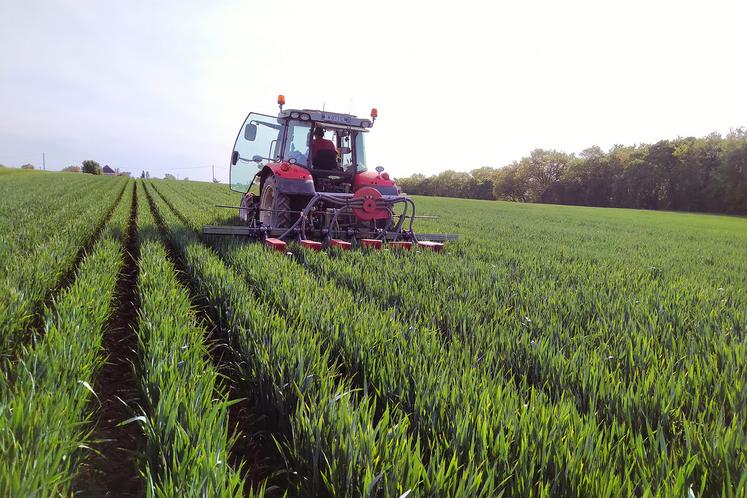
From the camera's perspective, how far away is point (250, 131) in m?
7.48

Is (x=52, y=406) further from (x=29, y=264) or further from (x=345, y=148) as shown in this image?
(x=345, y=148)

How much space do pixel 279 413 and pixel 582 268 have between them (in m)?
5.10

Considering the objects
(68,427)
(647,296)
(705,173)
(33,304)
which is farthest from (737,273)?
(705,173)

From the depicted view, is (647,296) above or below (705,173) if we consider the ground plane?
below

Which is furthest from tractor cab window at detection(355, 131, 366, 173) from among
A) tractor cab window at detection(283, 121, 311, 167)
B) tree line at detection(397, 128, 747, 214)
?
tree line at detection(397, 128, 747, 214)

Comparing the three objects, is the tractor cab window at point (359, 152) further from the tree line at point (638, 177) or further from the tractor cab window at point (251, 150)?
the tree line at point (638, 177)

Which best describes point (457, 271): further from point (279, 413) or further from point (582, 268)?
point (279, 413)

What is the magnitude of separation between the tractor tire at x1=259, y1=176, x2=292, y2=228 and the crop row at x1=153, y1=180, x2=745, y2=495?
2377mm

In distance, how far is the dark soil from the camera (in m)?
1.87

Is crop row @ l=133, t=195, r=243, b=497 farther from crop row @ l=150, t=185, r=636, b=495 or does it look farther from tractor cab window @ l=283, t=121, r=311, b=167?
tractor cab window @ l=283, t=121, r=311, b=167

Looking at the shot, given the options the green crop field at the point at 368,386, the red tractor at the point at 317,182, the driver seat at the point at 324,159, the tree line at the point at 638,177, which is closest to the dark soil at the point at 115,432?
the green crop field at the point at 368,386

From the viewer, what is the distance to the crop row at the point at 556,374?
5.13ft

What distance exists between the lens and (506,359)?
265cm

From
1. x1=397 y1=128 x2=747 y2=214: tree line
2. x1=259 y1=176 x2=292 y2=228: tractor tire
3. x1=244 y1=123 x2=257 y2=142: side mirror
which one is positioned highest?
x1=397 y1=128 x2=747 y2=214: tree line
